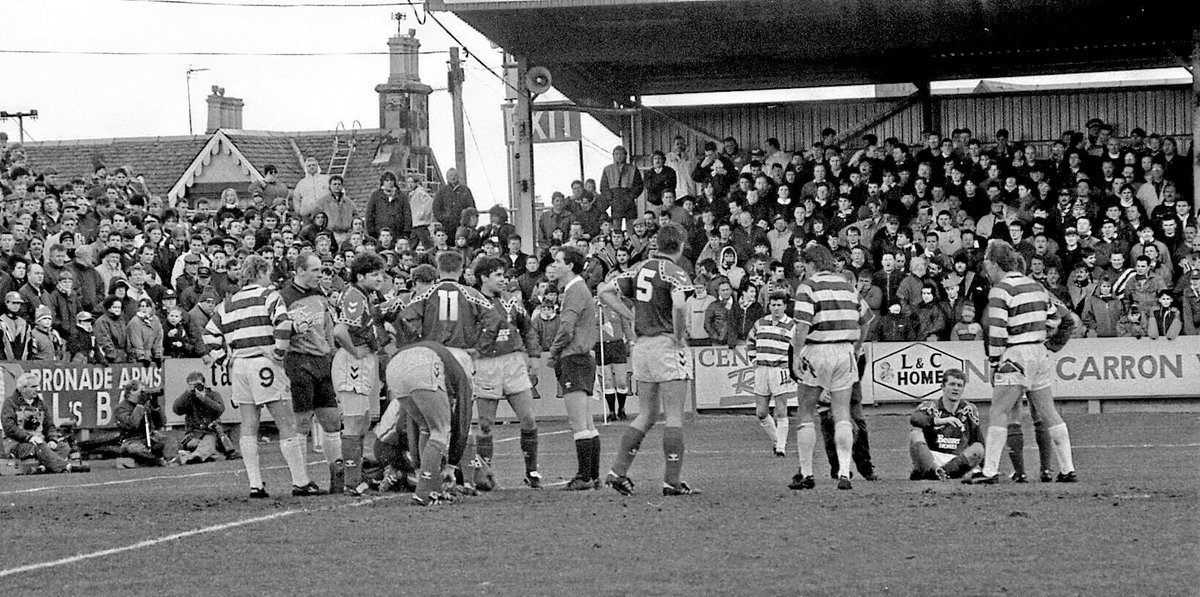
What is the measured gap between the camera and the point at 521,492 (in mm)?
14070

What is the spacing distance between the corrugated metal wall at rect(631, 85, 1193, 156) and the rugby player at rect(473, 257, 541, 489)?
2061 cm

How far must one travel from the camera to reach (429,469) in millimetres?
12594

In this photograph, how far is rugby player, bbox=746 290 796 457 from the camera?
62.2 feet

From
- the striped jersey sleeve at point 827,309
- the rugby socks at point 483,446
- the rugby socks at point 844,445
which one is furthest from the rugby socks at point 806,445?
the rugby socks at point 483,446

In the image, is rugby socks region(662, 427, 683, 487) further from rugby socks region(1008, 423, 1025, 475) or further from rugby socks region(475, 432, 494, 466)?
rugby socks region(1008, 423, 1025, 475)

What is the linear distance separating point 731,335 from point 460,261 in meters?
13.2

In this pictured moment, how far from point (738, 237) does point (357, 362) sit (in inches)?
563

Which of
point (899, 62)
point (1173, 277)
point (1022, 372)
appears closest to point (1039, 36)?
point (899, 62)

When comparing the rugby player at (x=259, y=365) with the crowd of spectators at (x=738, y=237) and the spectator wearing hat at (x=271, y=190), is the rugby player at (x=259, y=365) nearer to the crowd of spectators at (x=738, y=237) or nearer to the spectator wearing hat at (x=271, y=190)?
the crowd of spectators at (x=738, y=237)

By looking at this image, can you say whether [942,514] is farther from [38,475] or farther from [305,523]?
[38,475]

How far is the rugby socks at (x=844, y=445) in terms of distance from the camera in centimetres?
1381

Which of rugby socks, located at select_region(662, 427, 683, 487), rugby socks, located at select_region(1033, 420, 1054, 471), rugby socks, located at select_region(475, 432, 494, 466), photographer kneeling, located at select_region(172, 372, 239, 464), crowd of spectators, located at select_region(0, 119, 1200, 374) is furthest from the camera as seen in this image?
crowd of spectators, located at select_region(0, 119, 1200, 374)

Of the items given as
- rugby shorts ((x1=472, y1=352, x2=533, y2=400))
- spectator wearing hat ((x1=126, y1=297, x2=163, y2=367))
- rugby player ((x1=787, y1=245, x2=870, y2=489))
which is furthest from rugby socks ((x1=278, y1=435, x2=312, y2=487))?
spectator wearing hat ((x1=126, y1=297, x2=163, y2=367))

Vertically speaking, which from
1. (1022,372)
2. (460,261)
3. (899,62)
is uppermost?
(899,62)
